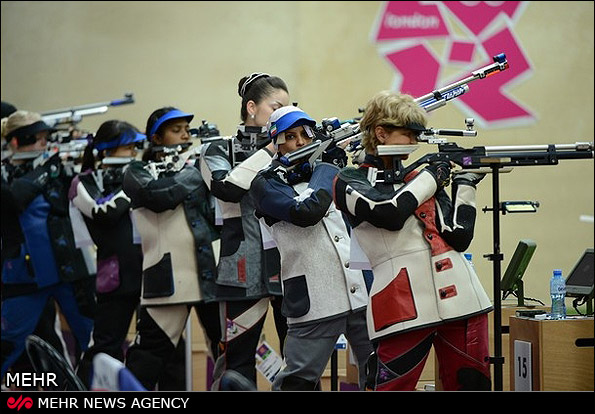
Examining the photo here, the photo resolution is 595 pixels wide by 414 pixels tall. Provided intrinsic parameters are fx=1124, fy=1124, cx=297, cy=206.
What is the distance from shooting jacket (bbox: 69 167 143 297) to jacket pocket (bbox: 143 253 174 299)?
454 millimetres

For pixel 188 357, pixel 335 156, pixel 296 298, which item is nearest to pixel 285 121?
pixel 335 156

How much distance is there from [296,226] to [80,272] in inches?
96.9

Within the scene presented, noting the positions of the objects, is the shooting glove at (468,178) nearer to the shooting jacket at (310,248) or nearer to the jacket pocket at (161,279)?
the shooting jacket at (310,248)

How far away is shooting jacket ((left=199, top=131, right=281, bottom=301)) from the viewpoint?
4.33m

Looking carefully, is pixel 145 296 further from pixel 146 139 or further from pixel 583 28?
pixel 583 28

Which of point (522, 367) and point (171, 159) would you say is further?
point (171, 159)

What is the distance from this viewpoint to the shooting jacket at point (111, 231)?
17.6 ft

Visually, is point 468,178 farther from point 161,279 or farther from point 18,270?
point 18,270

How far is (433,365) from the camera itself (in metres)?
4.24

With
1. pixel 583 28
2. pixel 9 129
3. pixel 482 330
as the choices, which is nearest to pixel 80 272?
pixel 9 129

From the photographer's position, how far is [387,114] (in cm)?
362

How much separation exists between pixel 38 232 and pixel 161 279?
5.01ft

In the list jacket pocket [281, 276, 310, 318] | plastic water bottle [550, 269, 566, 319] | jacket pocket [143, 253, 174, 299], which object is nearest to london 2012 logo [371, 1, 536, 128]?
jacket pocket [143, 253, 174, 299]
